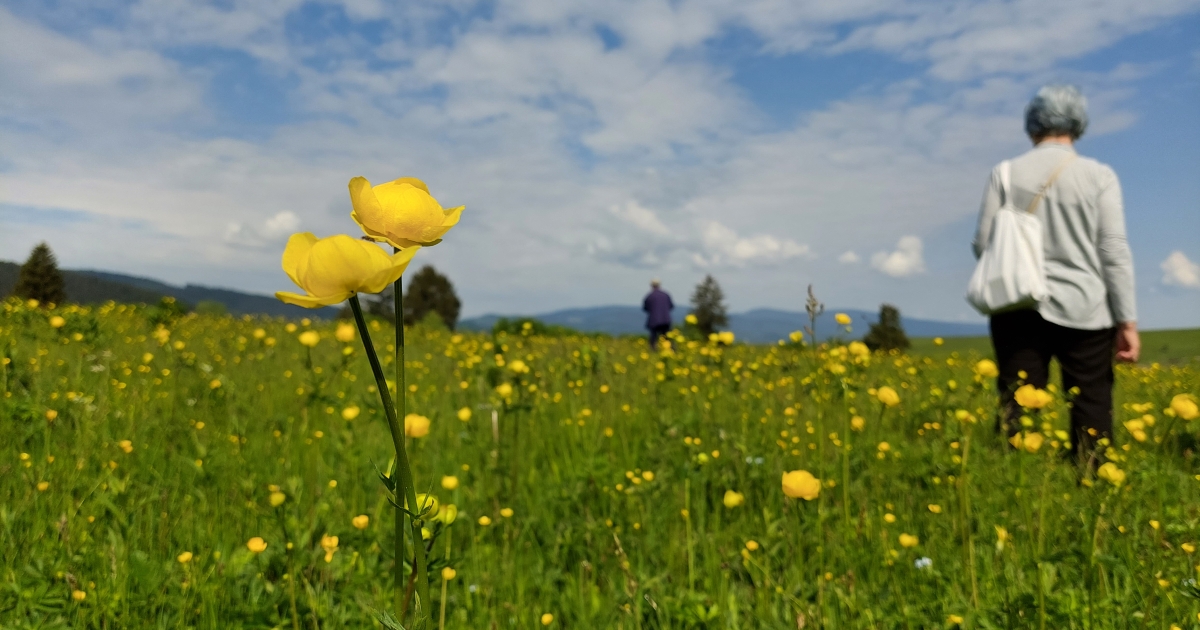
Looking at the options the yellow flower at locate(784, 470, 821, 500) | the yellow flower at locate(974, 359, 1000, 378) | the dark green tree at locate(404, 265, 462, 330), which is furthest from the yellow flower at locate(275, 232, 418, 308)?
the dark green tree at locate(404, 265, 462, 330)

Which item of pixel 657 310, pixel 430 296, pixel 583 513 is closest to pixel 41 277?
pixel 430 296

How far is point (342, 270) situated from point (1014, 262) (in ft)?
12.8

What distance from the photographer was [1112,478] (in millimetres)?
1710

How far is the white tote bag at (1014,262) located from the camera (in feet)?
11.7

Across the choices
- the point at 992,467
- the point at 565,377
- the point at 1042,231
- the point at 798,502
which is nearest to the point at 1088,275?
the point at 1042,231

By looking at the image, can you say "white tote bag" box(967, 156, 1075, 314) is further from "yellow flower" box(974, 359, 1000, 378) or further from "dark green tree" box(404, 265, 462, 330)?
"dark green tree" box(404, 265, 462, 330)

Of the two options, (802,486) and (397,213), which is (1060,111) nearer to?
(802,486)

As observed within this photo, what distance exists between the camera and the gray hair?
12.2ft

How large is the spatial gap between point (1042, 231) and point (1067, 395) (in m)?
0.98

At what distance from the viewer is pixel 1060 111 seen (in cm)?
373

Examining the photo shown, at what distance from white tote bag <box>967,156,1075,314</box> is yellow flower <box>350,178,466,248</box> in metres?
3.78

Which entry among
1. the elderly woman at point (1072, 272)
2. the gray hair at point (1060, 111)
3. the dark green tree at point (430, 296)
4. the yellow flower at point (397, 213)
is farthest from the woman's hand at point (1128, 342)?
the dark green tree at point (430, 296)

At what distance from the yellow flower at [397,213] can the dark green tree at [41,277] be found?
1366 inches

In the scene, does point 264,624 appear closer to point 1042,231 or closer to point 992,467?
point 992,467
